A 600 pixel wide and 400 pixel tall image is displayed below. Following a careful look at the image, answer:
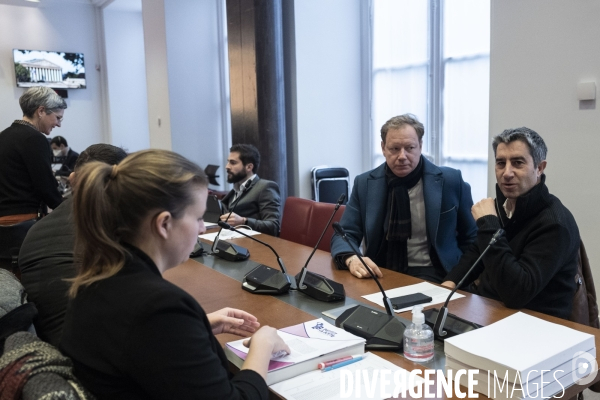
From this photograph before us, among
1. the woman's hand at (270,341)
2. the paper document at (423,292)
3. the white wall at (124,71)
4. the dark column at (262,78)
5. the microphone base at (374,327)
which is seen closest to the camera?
the woman's hand at (270,341)

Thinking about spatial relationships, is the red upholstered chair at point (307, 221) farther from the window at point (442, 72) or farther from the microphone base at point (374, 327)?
the window at point (442, 72)

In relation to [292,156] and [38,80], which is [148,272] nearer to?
[292,156]

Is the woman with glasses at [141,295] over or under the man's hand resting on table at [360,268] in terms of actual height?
over

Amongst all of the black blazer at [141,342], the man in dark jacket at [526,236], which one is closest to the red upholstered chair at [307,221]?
the man in dark jacket at [526,236]

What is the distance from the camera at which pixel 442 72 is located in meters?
4.28

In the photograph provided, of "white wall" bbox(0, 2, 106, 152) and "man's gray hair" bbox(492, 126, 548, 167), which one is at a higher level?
"white wall" bbox(0, 2, 106, 152)

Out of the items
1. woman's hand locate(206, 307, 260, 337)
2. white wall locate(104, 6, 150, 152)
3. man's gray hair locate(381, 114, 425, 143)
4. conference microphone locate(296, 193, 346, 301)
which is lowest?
conference microphone locate(296, 193, 346, 301)

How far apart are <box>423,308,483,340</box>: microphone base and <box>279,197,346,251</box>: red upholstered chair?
134 centimetres

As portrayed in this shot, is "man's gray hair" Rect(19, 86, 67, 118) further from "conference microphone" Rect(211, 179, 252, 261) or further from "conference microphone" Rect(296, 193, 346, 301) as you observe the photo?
"conference microphone" Rect(296, 193, 346, 301)

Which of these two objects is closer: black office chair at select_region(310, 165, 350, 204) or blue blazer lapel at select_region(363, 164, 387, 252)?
blue blazer lapel at select_region(363, 164, 387, 252)

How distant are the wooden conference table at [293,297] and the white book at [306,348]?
9 cm

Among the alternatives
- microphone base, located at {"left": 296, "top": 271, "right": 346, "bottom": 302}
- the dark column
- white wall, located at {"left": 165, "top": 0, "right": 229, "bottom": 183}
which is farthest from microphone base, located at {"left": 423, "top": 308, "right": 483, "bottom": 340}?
white wall, located at {"left": 165, "top": 0, "right": 229, "bottom": 183}

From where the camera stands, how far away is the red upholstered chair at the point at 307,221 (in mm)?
2985

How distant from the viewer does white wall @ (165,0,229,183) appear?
6.09m
